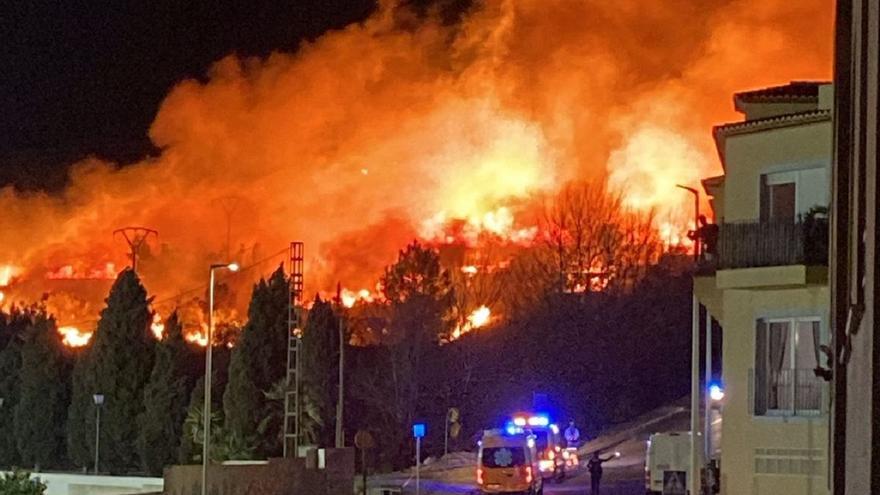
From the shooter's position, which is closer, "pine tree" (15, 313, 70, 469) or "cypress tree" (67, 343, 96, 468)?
"cypress tree" (67, 343, 96, 468)

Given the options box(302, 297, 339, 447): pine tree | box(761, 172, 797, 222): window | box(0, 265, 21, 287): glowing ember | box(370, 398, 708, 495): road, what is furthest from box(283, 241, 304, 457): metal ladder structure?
box(0, 265, 21, 287): glowing ember

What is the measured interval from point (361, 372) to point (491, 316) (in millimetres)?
15419

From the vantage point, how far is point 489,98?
93062 mm

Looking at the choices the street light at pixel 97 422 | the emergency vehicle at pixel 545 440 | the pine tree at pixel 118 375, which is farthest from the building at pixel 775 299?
the pine tree at pixel 118 375

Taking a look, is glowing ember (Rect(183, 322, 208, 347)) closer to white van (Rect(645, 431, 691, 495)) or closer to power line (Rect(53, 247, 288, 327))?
power line (Rect(53, 247, 288, 327))

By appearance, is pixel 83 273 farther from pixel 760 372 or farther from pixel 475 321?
pixel 760 372

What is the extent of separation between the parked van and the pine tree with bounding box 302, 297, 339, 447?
1539cm

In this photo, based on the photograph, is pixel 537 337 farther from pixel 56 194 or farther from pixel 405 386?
pixel 56 194

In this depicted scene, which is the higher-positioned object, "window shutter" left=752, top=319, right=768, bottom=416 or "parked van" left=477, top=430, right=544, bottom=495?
"window shutter" left=752, top=319, right=768, bottom=416

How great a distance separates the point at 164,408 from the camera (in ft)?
169

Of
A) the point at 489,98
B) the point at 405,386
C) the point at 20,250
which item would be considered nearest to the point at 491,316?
the point at 405,386

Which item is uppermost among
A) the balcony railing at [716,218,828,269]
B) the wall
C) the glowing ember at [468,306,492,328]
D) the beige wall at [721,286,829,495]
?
the balcony railing at [716,218,828,269]

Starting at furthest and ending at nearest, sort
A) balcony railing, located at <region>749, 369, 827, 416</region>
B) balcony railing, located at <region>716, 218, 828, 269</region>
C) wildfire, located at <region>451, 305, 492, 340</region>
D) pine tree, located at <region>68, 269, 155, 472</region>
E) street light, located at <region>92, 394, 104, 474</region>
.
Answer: wildfire, located at <region>451, 305, 492, 340</region>, pine tree, located at <region>68, 269, 155, 472</region>, street light, located at <region>92, 394, 104, 474</region>, balcony railing, located at <region>749, 369, 827, 416</region>, balcony railing, located at <region>716, 218, 828, 269</region>

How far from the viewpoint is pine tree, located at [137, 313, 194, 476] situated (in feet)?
168
